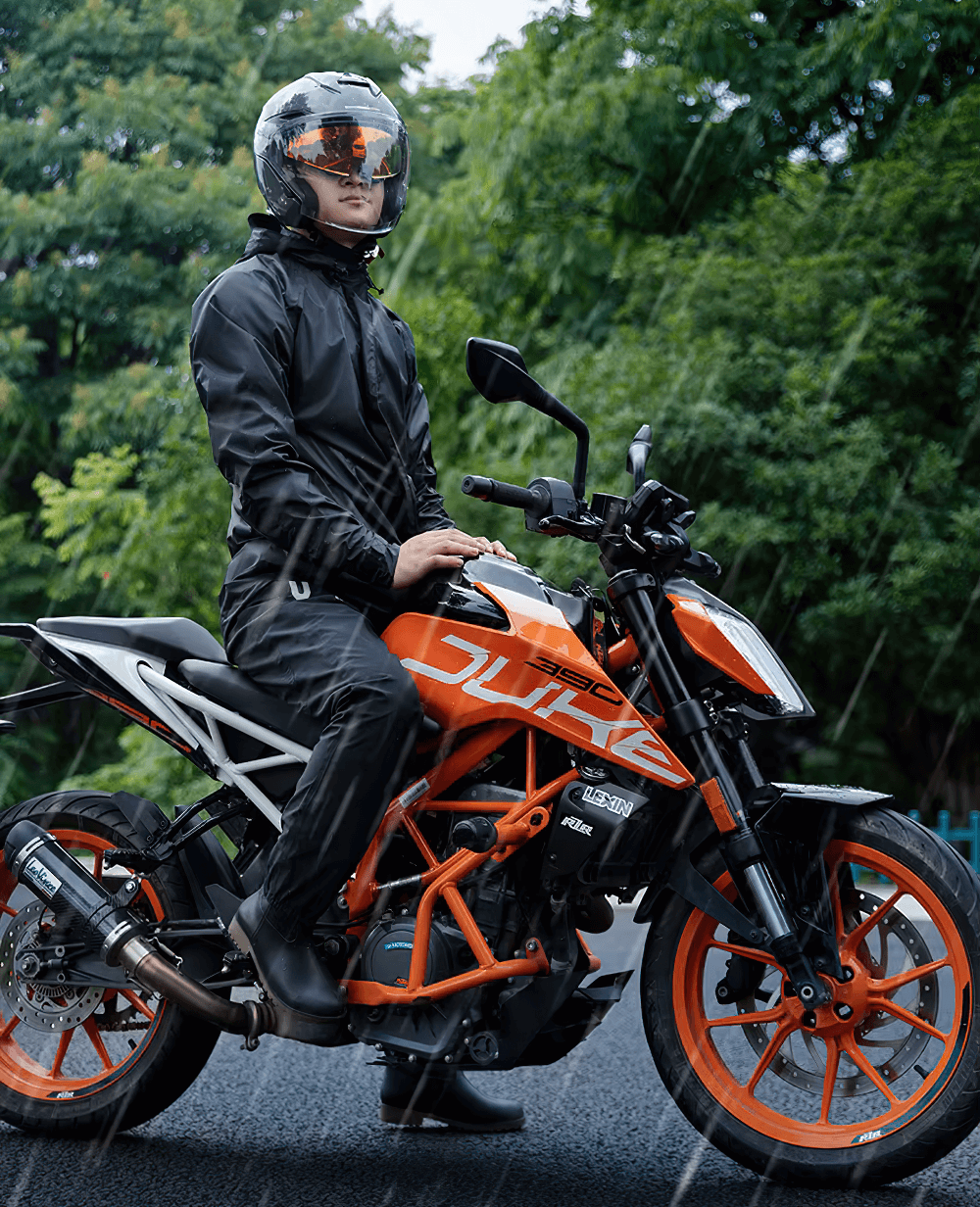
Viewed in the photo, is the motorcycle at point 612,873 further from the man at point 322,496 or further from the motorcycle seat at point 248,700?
the man at point 322,496

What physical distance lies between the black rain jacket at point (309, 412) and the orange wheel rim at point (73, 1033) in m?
0.88

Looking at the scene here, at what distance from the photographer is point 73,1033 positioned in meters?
4.03

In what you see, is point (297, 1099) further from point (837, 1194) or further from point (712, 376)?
point (712, 376)

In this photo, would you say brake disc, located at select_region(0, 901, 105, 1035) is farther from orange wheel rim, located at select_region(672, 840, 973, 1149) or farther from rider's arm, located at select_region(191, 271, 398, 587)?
orange wheel rim, located at select_region(672, 840, 973, 1149)

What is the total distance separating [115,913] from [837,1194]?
1812 mm

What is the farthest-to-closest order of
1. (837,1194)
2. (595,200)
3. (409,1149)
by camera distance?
(595,200)
(409,1149)
(837,1194)

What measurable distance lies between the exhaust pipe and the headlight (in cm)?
133

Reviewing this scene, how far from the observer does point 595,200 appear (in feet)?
52.9

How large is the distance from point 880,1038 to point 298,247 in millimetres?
2408

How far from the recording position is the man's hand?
3.49 meters

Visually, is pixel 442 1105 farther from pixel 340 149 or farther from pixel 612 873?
pixel 340 149

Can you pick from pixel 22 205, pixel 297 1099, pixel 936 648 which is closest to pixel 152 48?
pixel 22 205

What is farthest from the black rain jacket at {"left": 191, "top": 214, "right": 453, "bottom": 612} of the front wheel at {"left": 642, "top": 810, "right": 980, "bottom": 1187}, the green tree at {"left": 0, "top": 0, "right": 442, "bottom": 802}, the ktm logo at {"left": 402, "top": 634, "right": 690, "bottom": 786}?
the green tree at {"left": 0, "top": 0, "right": 442, "bottom": 802}

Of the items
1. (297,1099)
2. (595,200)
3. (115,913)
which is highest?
(595,200)
